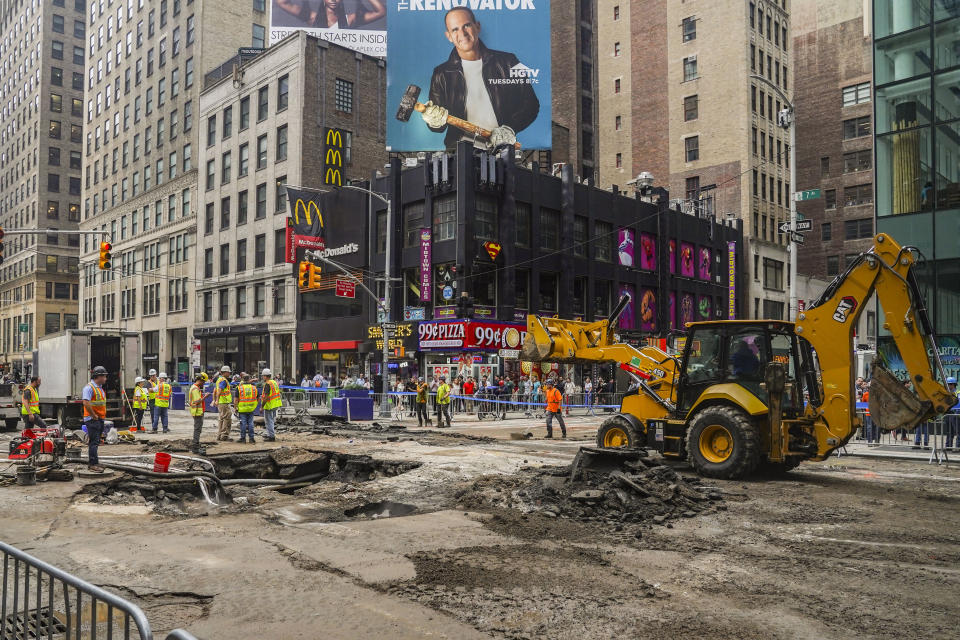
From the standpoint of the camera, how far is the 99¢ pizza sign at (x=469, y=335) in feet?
125

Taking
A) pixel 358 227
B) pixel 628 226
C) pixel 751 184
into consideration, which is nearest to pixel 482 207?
pixel 358 227

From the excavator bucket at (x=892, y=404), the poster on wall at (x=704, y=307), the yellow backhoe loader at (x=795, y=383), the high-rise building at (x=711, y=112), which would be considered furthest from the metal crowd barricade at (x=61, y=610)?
the high-rise building at (x=711, y=112)

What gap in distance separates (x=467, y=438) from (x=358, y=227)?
24.9 metres

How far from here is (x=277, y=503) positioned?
11609 millimetres

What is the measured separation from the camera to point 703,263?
55.0 meters

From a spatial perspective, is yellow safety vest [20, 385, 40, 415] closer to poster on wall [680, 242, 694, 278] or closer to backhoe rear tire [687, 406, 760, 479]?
backhoe rear tire [687, 406, 760, 479]

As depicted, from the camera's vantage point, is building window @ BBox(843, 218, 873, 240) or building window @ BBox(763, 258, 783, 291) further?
building window @ BBox(843, 218, 873, 240)

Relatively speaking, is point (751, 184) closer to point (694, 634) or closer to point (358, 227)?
point (358, 227)

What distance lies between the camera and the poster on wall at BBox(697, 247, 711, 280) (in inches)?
2152

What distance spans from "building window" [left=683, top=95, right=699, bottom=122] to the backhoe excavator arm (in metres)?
52.6

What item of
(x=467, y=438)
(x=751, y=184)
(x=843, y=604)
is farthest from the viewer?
(x=751, y=184)

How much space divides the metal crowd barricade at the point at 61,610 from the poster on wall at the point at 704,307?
51447 millimetres

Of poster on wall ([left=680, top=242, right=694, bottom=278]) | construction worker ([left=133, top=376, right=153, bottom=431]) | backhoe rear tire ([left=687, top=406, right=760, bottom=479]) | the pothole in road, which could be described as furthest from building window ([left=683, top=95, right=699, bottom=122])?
the pothole in road

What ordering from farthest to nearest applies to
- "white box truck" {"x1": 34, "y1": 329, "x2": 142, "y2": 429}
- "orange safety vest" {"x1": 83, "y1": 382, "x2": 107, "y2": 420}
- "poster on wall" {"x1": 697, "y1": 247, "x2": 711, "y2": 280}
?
"poster on wall" {"x1": 697, "y1": 247, "x2": 711, "y2": 280}
"white box truck" {"x1": 34, "y1": 329, "x2": 142, "y2": 429}
"orange safety vest" {"x1": 83, "y1": 382, "x2": 107, "y2": 420}
